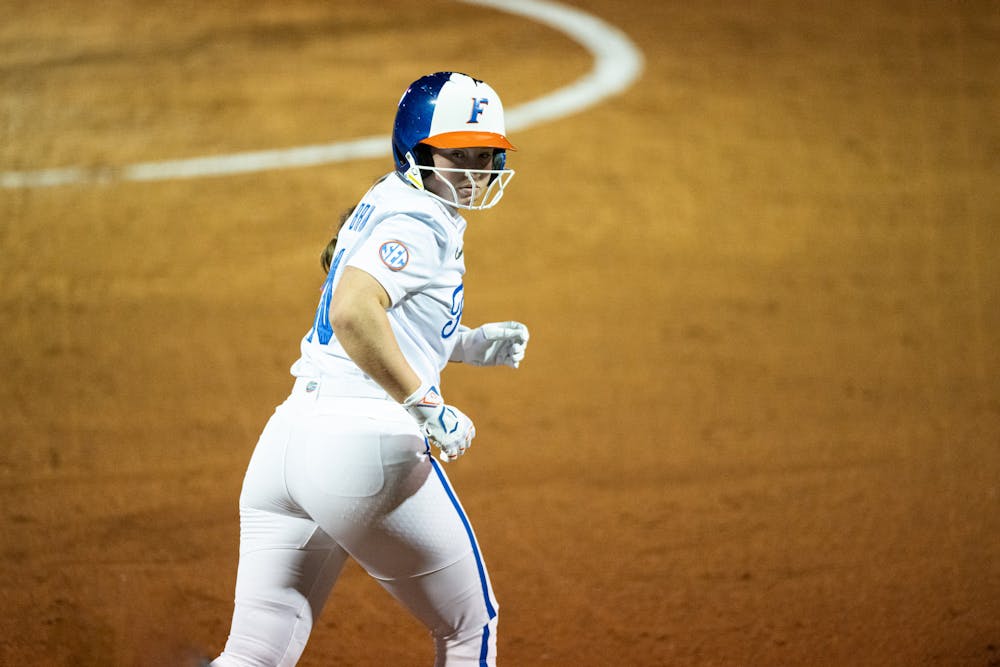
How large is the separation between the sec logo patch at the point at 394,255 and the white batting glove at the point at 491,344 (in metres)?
0.73

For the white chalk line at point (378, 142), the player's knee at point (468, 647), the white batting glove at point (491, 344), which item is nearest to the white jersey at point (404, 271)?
the white batting glove at point (491, 344)

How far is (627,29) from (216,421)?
6562 millimetres

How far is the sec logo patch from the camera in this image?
9.12ft

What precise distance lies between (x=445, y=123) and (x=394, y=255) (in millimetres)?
455

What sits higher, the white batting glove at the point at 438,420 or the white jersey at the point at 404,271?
the white jersey at the point at 404,271

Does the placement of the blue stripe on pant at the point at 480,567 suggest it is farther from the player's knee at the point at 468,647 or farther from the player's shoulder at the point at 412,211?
the player's shoulder at the point at 412,211

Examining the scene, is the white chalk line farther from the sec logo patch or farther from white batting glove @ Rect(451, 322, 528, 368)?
the sec logo patch

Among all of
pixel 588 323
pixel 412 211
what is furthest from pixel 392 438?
pixel 588 323

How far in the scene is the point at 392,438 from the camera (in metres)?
2.91

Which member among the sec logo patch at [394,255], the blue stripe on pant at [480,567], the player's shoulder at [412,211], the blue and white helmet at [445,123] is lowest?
the blue stripe on pant at [480,567]

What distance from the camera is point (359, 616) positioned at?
4.62m

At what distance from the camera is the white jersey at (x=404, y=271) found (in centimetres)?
281

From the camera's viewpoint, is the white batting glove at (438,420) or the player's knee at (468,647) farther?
the player's knee at (468,647)

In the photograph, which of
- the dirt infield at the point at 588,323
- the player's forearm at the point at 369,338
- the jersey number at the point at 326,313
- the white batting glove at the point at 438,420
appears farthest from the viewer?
the dirt infield at the point at 588,323
